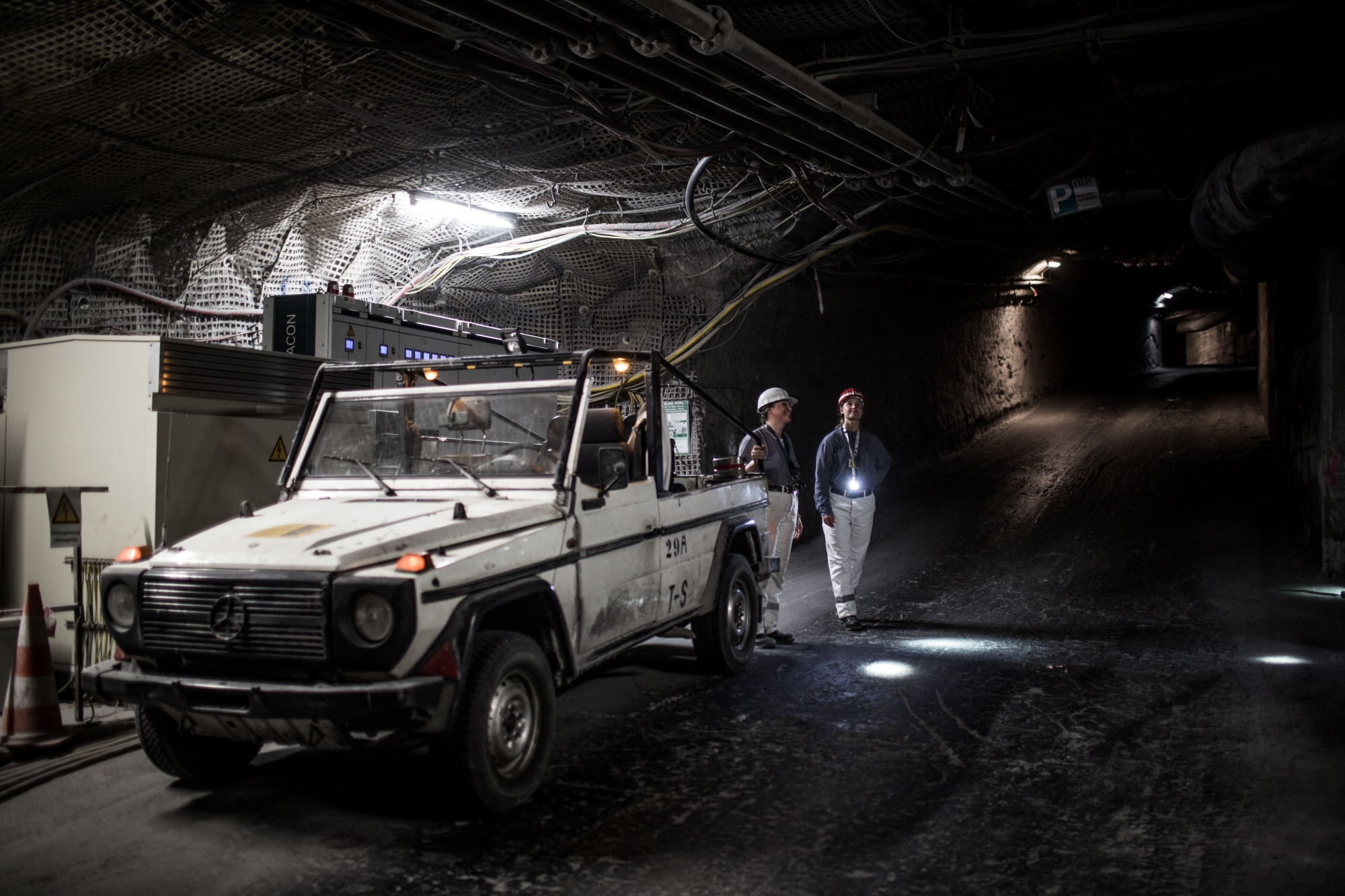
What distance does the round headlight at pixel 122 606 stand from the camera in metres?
4.19

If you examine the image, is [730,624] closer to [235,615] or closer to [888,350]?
[235,615]

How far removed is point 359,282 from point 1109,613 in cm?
951

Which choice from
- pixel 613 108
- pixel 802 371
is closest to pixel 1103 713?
pixel 613 108

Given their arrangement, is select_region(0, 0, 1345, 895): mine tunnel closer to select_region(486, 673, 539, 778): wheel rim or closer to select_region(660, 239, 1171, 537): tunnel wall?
select_region(486, 673, 539, 778): wheel rim

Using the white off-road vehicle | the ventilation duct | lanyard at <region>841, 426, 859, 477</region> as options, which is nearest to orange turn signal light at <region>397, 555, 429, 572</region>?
the white off-road vehicle

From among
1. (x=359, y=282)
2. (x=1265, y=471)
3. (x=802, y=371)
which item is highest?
(x=359, y=282)

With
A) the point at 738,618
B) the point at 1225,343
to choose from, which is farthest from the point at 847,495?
the point at 1225,343

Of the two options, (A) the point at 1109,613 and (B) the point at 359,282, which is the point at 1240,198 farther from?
(B) the point at 359,282

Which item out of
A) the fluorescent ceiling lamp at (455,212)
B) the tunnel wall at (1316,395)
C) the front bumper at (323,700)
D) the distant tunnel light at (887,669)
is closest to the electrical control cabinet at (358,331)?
the fluorescent ceiling lamp at (455,212)

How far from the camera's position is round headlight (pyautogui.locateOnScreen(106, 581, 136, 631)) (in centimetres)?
419

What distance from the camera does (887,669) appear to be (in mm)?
6562

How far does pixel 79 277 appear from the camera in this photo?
9672 mm

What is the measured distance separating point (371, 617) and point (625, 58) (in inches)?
158

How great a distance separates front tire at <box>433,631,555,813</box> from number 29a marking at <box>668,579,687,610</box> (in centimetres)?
155
